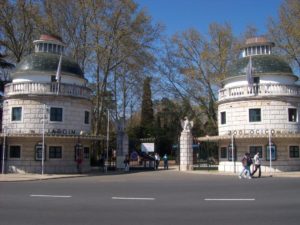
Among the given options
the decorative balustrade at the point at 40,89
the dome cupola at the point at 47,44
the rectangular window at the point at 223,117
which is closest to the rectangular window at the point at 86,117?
the decorative balustrade at the point at 40,89

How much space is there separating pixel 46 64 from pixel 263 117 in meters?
20.9

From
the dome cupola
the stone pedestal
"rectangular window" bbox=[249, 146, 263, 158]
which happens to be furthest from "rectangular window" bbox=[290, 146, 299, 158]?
the dome cupola

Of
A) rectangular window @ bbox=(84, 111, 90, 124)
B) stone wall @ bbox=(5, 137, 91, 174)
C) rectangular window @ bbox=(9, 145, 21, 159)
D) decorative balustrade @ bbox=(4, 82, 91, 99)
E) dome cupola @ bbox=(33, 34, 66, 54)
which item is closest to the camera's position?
stone wall @ bbox=(5, 137, 91, 174)

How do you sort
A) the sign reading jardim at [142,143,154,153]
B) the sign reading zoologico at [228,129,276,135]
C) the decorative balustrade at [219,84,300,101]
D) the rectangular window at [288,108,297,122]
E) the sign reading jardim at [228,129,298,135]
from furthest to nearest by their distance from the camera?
the sign reading jardim at [142,143,154,153] → the rectangular window at [288,108,297,122] → the decorative balustrade at [219,84,300,101] → the sign reading zoologico at [228,129,276,135] → the sign reading jardim at [228,129,298,135]

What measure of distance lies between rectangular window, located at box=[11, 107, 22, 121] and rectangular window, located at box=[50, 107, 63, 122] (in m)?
2.75

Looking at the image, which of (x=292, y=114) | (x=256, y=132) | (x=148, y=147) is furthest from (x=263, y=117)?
(x=148, y=147)

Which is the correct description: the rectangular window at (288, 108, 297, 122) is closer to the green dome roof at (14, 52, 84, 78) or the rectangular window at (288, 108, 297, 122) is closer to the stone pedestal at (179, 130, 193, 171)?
the stone pedestal at (179, 130, 193, 171)

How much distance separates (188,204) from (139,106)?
5400 cm

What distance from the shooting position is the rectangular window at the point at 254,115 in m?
39.5

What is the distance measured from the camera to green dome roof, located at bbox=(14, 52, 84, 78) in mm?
39156

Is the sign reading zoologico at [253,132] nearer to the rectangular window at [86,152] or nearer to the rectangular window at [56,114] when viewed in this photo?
the rectangular window at [86,152]

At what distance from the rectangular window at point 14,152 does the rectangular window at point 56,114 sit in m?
3.91

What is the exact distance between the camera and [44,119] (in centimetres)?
3662

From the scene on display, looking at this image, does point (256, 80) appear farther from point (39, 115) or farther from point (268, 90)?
point (39, 115)
